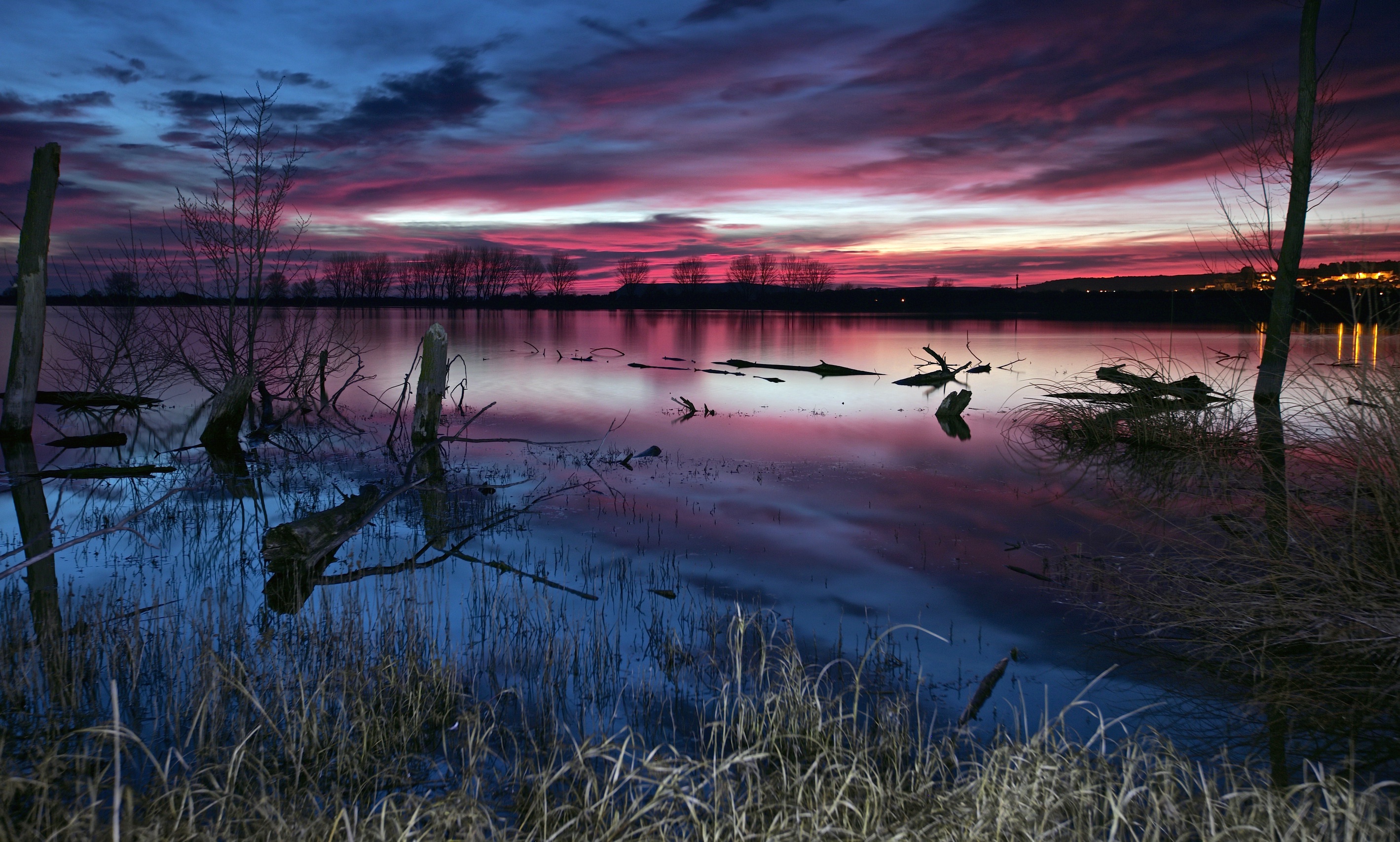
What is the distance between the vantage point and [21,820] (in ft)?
12.3

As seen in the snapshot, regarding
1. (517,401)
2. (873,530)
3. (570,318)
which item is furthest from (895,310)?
(873,530)

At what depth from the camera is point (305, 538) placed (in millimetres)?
7762

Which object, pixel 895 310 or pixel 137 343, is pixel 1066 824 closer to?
pixel 137 343

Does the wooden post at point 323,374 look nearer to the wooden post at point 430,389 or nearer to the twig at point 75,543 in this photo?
the wooden post at point 430,389

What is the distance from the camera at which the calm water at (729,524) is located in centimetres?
638

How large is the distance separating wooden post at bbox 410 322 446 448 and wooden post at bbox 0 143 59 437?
6592mm

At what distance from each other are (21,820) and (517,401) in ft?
65.8

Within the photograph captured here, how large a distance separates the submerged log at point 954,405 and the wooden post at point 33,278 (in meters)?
19.5

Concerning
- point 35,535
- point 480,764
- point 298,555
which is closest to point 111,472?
point 35,535

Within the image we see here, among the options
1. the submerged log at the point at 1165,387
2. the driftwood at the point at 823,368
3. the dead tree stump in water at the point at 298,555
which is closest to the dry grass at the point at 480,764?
the dead tree stump in water at the point at 298,555

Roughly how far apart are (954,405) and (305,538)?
54.3ft

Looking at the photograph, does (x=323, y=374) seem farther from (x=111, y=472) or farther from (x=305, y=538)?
(x=305, y=538)

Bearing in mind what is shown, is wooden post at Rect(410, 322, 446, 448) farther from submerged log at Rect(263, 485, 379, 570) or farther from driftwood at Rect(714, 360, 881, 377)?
driftwood at Rect(714, 360, 881, 377)

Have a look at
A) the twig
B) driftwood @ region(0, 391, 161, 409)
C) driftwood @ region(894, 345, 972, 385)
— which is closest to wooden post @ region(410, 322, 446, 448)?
the twig
